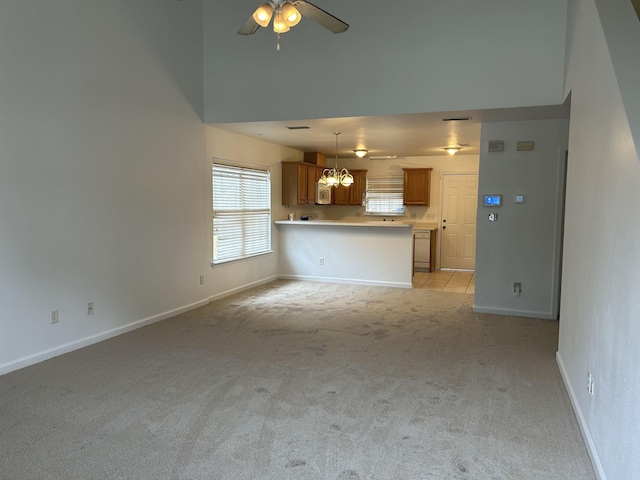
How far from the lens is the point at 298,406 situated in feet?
10.1

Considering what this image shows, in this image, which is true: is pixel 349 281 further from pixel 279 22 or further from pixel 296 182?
pixel 279 22

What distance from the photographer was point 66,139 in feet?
13.3

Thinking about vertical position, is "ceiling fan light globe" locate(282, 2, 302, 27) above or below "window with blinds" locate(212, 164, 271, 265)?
above

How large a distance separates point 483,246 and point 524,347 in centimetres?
→ 170

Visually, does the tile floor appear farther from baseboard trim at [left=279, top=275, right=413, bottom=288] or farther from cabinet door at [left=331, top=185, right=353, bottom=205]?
cabinet door at [left=331, top=185, right=353, bottom=205]

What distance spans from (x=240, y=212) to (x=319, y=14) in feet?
14.2

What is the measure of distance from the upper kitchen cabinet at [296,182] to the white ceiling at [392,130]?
0.39 meters

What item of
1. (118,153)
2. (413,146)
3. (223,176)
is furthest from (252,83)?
(413,146)

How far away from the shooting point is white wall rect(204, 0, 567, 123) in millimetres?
4617

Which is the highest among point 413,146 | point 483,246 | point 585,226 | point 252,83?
point 252,83

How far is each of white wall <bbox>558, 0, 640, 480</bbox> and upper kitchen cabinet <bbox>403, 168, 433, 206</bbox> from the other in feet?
18.9

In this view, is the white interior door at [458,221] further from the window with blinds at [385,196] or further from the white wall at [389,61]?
the white wall at [389,61]

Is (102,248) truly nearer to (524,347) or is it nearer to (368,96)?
(368,96)

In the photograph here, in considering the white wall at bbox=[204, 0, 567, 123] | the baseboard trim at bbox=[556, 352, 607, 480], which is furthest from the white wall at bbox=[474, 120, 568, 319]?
the baseboard trim at bbox=[556, 352, 607, 480]
